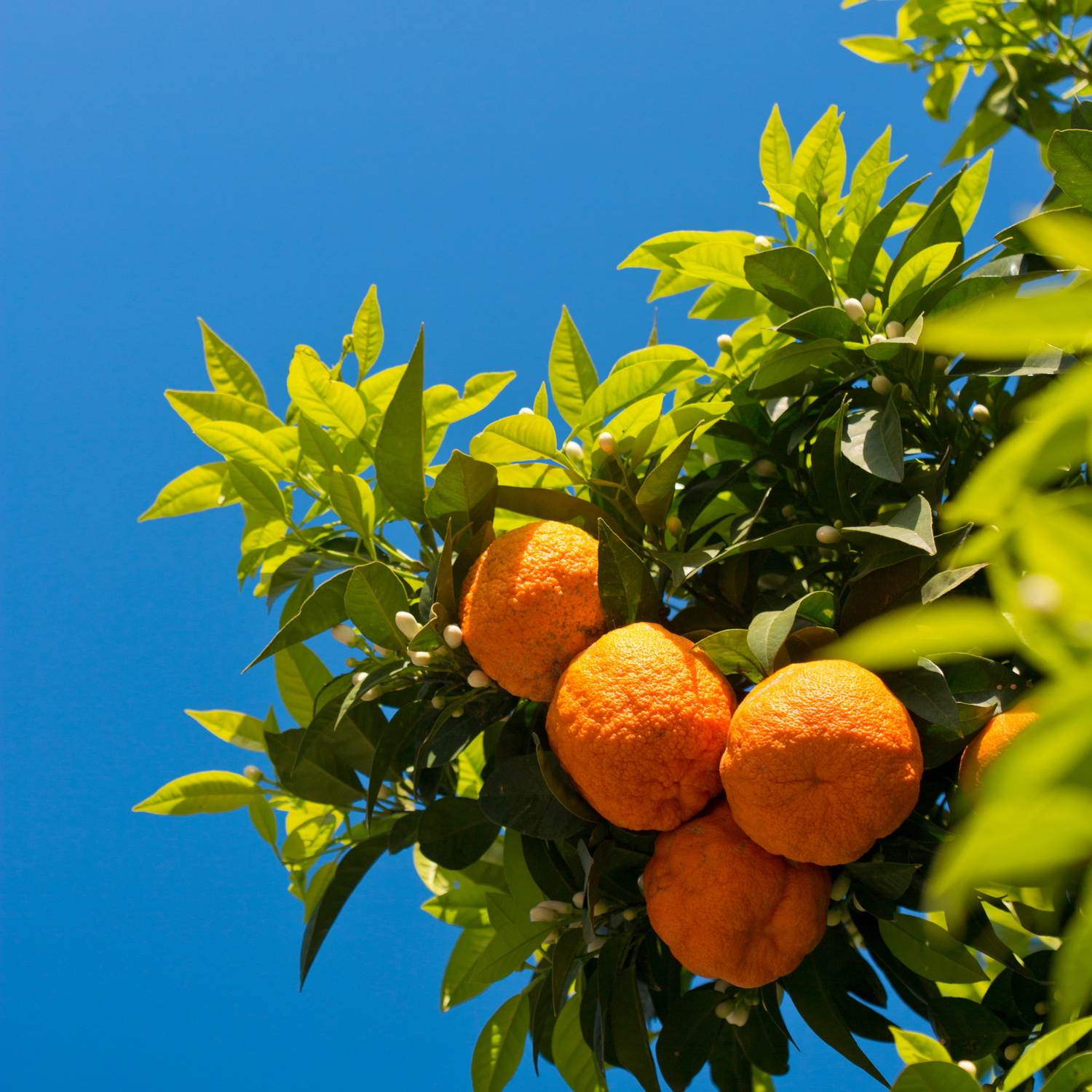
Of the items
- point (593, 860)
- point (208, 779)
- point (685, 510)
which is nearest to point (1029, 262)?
point (685, 510)

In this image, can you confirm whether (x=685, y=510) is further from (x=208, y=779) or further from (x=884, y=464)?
(x=208, y=779)

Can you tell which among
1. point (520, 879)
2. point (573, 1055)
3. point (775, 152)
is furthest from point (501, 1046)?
point (775, 152)

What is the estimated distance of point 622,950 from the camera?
859mm

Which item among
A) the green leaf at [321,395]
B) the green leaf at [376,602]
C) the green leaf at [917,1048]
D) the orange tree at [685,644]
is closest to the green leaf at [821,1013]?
the orange tree at [685,644]

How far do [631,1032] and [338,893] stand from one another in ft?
0.98

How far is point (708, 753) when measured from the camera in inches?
28.5

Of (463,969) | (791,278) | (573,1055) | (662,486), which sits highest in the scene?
(791,278)

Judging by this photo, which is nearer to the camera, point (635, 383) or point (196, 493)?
point (635, 383)

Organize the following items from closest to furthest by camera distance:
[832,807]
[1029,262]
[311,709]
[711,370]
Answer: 1. [832,807]
2. [1029,262]
3. [711,370]
4. [311,709]

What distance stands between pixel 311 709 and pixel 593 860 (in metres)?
0.45

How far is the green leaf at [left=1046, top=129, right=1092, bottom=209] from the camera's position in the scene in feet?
2.49

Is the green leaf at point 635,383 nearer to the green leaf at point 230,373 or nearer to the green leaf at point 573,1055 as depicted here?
the green leaf at point 230,373

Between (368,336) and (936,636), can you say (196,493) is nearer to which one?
(368,336)

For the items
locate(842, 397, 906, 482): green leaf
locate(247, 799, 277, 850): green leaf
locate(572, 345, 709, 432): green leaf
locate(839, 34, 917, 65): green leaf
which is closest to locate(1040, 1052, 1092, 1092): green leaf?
locate(842, 397, 906, 482): green leaf
